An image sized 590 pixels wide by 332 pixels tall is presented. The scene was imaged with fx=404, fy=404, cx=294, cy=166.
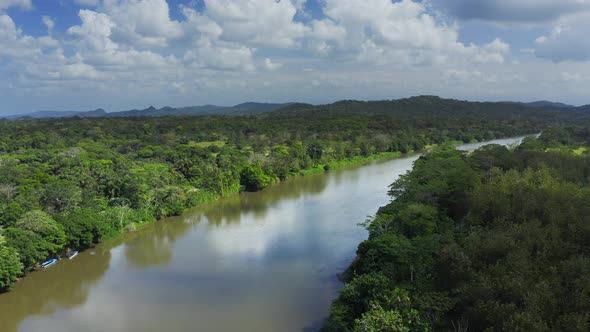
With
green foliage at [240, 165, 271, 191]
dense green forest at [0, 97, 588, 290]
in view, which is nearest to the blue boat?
dense green forest at [0, 97, 588, 290]

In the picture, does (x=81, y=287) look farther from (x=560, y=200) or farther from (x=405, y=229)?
(x=560, y=200)

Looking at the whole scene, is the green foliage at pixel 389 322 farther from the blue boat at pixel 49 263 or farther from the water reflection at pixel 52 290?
the blue boat at pixel 49 263

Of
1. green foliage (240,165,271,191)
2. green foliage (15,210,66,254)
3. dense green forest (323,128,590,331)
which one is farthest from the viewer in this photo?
green foliage (240,165,271,191)

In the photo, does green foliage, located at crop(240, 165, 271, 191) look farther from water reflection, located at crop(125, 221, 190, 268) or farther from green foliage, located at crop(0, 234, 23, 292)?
green foliage, located at crop(0, 234, 23, 292)

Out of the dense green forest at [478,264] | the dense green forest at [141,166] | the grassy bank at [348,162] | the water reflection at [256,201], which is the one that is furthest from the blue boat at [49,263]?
the grassy bank at [348,162]

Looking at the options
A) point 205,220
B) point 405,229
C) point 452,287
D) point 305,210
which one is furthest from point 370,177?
point 452,287

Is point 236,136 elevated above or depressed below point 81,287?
above

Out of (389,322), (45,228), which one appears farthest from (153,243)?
(389,322)
